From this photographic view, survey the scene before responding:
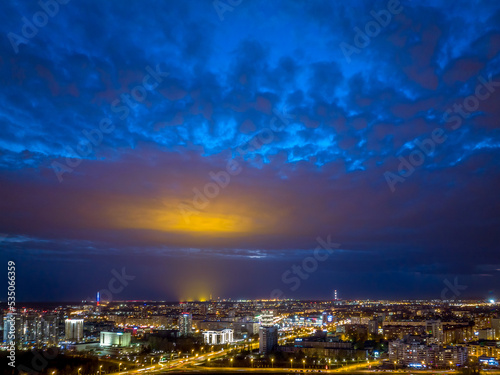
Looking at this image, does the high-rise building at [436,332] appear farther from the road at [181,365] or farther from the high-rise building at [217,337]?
the high-rise building at [217,337]

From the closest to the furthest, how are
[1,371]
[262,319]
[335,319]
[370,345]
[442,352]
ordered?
1. [1,371]
2. [442,352]
3. [370,345]
4. [262,319]
5. [335,319]

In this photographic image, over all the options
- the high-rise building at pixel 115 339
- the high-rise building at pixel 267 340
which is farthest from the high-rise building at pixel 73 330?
the high-rise building at pixel 267 340

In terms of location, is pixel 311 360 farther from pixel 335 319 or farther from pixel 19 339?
pixel 335 319

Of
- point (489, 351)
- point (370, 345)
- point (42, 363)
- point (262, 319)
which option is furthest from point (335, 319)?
point (42, 363)

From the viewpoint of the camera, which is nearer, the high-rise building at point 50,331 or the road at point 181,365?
the road at point 181,365

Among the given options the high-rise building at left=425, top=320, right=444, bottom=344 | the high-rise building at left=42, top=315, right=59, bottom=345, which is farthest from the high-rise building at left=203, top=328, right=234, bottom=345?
the high-rise building at left=425, top=320, right=444, bottom=344

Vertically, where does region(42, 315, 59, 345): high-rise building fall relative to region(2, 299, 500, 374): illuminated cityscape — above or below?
above

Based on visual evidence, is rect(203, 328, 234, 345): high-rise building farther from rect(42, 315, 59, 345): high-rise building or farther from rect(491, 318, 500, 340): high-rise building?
rect(491, 318, 500, 340): high-rise building

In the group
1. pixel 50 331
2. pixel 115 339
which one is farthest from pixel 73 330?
pixel 115 339

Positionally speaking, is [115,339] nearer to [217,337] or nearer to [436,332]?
[217,337]
